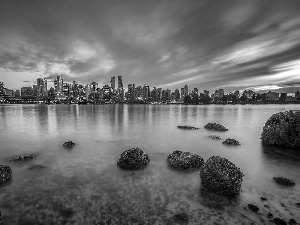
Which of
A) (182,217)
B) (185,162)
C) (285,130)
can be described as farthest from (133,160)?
(285,130)

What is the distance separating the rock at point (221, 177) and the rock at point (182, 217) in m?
3.36

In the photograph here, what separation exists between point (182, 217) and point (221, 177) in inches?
155

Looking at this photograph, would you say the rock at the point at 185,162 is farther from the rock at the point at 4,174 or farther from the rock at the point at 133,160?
the rock at the point at 4,174

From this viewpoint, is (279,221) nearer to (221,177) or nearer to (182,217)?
(221,177)

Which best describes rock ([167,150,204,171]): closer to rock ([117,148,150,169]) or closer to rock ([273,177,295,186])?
rock ([117,148,150,169])

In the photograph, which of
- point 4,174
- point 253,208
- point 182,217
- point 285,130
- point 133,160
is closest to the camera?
point 182,217

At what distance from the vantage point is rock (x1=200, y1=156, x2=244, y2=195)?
34.0ft

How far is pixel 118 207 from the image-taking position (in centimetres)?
920

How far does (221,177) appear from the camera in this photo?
10.6m

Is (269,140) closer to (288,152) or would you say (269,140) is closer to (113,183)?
(288,152)

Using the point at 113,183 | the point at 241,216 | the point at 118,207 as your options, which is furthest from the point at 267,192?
the point at 113,183

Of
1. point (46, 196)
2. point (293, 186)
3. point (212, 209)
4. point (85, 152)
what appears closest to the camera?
point (212, 209)

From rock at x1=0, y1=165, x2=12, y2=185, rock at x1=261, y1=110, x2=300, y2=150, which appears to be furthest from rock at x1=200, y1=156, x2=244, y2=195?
rock at x1=261, y1=110, x2=300, y2=150

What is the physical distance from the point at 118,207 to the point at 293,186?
40.5 ft
